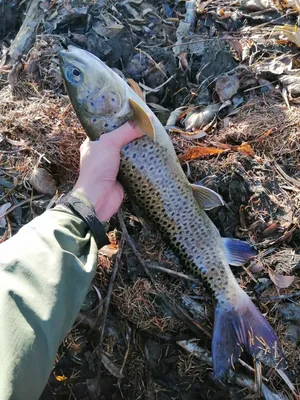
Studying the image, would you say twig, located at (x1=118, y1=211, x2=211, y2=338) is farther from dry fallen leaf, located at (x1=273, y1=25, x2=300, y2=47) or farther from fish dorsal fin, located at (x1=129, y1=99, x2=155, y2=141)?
dry fallen leaf, located at (x1=273, y1=25, x2=300, y2=47)

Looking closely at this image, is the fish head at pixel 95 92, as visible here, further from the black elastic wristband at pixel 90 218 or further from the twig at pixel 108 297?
the twig at pixel 108 297

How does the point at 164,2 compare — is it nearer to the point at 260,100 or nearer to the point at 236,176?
the point at 260,100

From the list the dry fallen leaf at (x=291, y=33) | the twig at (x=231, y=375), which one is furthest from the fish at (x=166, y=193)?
the dry fallen leaf at (x=291, y=33)

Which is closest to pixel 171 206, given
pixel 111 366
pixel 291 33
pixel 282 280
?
pixel 282 280

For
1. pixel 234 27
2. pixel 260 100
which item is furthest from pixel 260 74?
pixel 234 27

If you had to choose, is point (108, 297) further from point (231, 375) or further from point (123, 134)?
point (123, 134)

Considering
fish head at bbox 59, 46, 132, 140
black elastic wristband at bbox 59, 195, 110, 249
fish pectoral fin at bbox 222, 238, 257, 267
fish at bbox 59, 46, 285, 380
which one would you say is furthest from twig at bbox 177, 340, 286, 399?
fish head at bbox 59, 46, 132, 140
